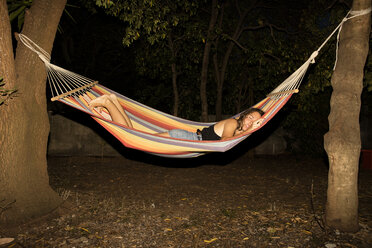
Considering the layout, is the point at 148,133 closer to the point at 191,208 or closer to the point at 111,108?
the point at 111,108

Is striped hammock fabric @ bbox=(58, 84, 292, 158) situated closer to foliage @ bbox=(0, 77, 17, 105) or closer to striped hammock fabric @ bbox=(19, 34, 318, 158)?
striped hammock fabric @ bbox=(19, 34, 318, 158)

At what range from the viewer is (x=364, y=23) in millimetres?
2041

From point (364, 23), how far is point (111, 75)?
7.98 metres

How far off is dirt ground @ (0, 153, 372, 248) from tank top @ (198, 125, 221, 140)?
0.62m

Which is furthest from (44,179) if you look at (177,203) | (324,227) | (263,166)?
(263,166)

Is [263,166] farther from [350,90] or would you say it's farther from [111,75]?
[111,75]

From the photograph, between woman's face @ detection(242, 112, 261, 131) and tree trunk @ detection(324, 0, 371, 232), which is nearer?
tree trunk @ detection(324, 0, 371, 232)

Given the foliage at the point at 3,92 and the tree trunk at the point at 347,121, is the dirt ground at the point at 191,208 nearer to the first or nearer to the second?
the tree trunk at the point at 347,121

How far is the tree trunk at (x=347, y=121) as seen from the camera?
205 cm

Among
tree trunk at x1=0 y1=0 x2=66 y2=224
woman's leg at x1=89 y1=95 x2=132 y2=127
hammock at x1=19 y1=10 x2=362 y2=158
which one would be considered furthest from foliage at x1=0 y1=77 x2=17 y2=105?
woman's leg at x1=89 y1=95 x2=132 y2=127

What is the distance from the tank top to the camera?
2.90 meters

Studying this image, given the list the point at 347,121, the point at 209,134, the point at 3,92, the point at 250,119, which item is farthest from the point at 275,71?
the point at 3,92

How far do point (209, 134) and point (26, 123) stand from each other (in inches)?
64.3

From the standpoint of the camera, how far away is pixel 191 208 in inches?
105
